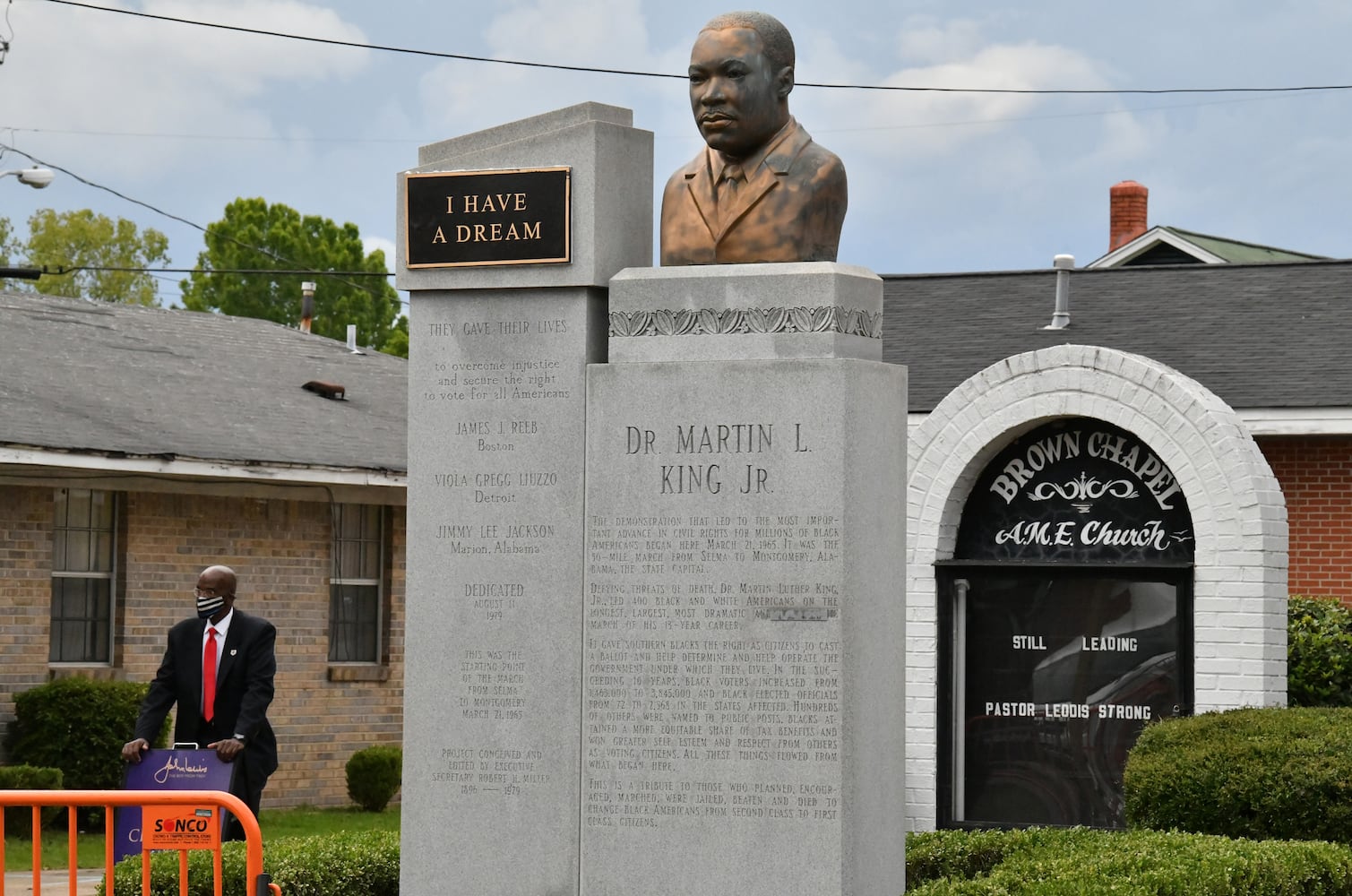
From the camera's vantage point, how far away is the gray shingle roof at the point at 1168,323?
18266 millimetres

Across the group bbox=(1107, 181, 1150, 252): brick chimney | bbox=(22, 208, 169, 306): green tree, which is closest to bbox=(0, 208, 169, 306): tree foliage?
bbox=(22, 208, 169, 306): green tree

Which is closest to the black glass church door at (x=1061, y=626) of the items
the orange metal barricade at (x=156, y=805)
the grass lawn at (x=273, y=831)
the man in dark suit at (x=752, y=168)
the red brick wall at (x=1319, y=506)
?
the grass lawn at (x=273, y=831)

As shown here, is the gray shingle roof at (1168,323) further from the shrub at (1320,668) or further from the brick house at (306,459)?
the shrub at (1320,668)

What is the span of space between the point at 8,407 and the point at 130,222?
50.6m

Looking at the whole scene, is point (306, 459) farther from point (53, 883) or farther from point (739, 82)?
point (739, 82)

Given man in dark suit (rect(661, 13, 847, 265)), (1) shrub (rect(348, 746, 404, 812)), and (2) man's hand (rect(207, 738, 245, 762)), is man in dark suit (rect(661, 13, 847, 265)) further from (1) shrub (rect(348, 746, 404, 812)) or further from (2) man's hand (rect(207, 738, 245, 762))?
(1) shrub (rect(348, 746, 404, 812))

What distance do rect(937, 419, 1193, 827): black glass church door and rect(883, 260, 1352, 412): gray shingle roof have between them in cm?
363

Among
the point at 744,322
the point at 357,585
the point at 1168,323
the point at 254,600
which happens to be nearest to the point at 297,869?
the point at 744,322

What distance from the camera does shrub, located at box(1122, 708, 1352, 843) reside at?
10.6 m

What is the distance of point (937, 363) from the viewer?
63.2 feet

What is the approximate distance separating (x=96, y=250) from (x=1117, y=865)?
60605mm

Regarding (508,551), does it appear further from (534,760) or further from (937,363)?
(937,363)

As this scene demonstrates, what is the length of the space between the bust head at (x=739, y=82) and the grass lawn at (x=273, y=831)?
604 centimetres

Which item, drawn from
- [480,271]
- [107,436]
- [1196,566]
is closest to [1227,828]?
[1196,566]
